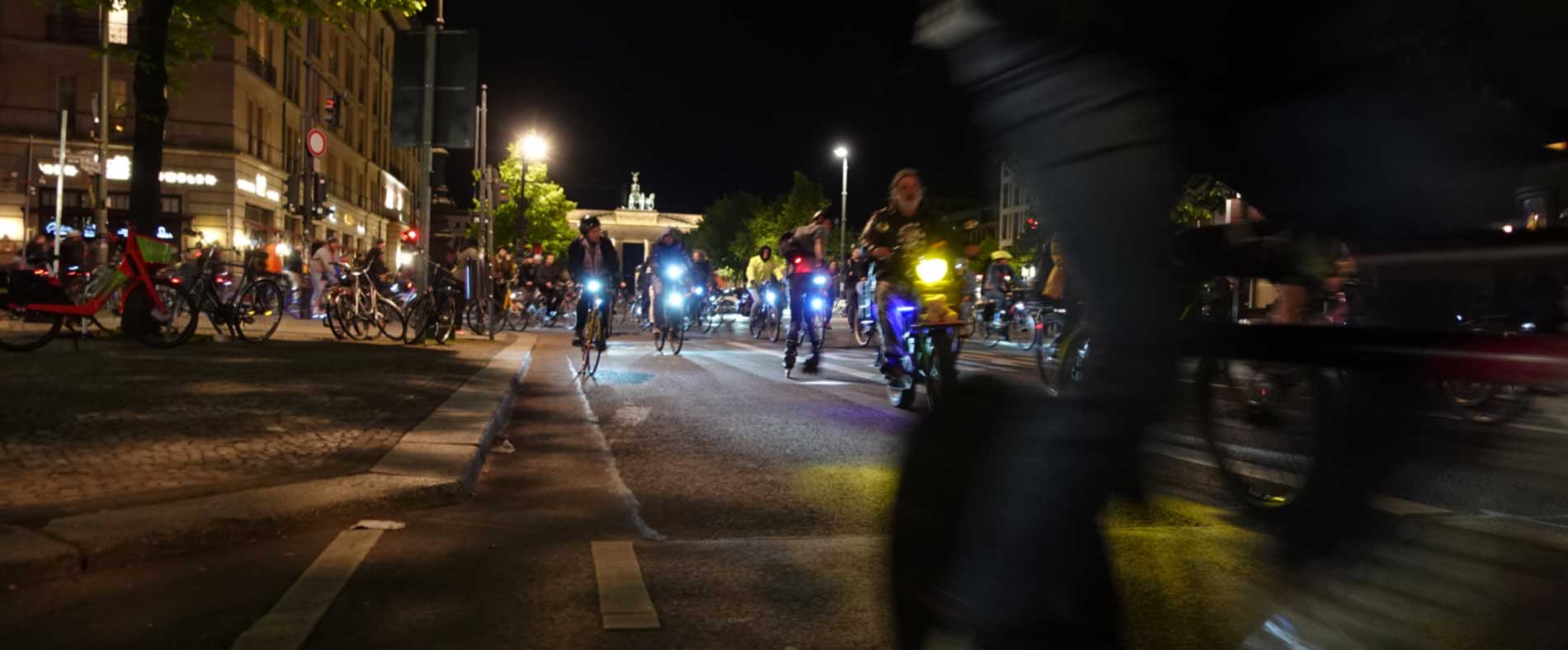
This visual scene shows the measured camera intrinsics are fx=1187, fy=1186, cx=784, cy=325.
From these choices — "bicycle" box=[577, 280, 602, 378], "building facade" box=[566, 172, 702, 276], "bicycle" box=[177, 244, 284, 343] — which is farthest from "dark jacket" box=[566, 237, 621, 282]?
"building facade" box=[566, 172, 702, 276]

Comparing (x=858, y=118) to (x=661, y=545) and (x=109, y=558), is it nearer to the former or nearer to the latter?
(x=661, y=545)

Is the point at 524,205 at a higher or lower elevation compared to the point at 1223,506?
higher

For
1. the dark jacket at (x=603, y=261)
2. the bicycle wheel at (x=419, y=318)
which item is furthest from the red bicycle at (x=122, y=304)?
the dark jacket at (x=603, y=261)

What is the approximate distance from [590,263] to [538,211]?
6745 cm

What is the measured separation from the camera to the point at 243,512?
4125 millimetres

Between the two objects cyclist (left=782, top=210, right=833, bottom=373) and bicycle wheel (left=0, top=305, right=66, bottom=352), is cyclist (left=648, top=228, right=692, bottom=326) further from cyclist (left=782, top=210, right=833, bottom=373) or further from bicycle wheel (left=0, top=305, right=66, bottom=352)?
bicycle wheel (left=0, top=305, right=66, bottom=352)

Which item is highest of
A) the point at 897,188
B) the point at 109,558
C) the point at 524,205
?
the point at 524,205

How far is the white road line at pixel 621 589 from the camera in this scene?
9.95ft

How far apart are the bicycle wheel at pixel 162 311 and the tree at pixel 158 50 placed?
1.35m

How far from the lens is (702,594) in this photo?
328 centimetres

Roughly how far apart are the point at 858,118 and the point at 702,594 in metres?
1.50

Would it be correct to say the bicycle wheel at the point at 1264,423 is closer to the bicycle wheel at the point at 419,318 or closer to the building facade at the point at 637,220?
the bicycle wheel at the point at 419,318

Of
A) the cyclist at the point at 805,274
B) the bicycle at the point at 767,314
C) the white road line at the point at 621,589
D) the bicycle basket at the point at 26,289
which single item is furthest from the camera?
the bicycle at the point at 767,314

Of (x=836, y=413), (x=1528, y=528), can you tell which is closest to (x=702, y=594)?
(x=1528, y=528)
